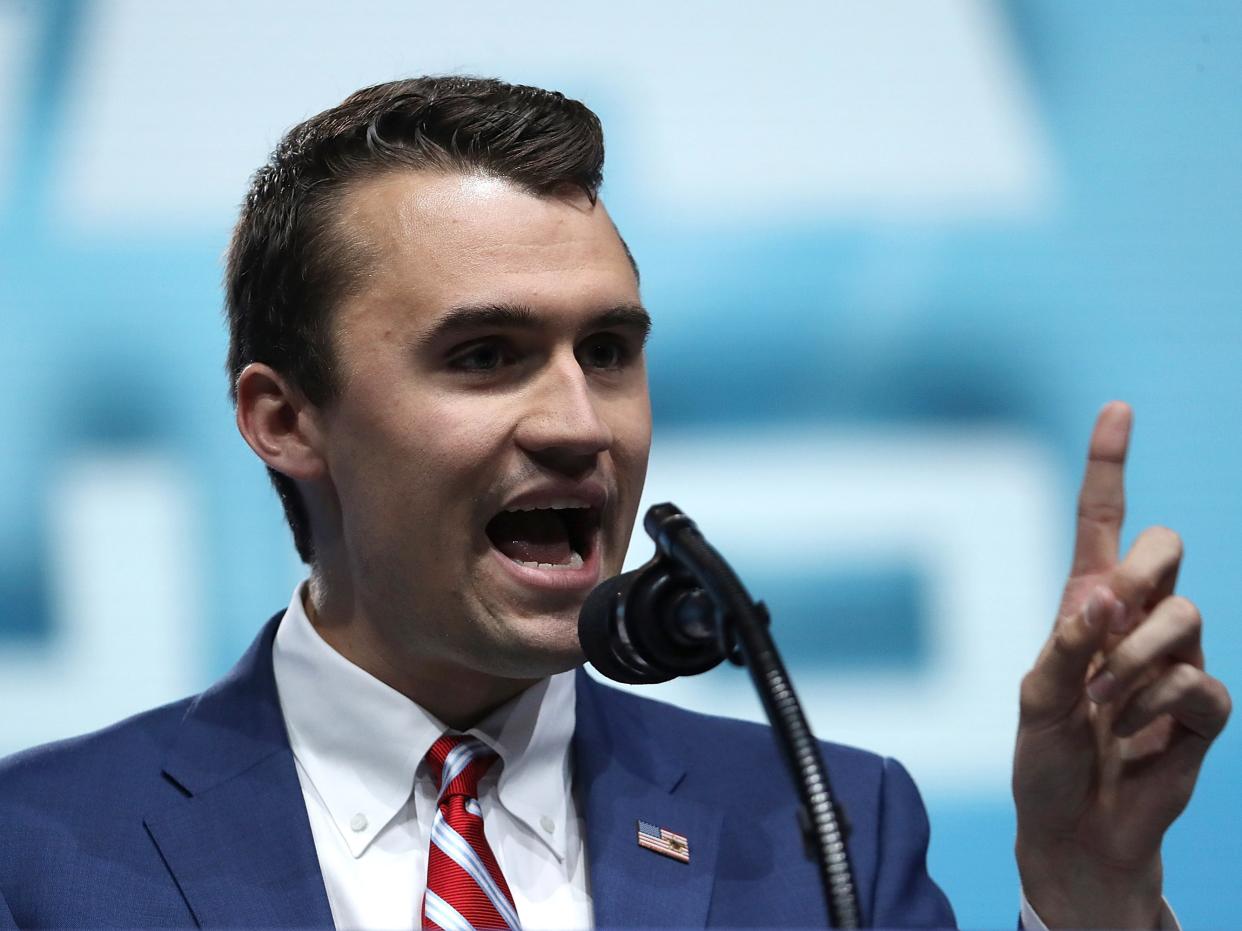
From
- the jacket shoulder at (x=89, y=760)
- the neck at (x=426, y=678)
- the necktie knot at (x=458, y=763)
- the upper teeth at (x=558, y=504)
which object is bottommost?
the jacket shoulder at (x=89, y=760)

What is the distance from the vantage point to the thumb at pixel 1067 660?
5.98 feet

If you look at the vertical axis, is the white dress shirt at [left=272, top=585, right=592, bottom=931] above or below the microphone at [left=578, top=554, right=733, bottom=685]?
below

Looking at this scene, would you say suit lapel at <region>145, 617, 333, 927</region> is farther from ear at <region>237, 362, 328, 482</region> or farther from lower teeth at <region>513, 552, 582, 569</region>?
lower teeth at <region>513, 552, 582, 569</region>

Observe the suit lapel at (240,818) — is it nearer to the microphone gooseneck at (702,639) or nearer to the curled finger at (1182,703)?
the microphone gooseneck at (702,639)

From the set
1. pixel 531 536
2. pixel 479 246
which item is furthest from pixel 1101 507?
pixel 479 246

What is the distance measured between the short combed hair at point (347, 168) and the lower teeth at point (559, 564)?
38cm

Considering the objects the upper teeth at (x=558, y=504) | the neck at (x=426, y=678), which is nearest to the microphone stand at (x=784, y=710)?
the upper teeth at (x=558, y=504)

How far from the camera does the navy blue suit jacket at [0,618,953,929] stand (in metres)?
2.12

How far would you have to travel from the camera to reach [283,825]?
7.16 ft

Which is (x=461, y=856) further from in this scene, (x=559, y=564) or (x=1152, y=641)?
(x=1152, y=641)

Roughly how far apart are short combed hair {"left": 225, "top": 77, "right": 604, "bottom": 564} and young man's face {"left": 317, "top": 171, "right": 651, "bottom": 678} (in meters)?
0.04

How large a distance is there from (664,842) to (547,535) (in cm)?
47

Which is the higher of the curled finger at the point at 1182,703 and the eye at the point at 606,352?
the eye at the point at 606,352

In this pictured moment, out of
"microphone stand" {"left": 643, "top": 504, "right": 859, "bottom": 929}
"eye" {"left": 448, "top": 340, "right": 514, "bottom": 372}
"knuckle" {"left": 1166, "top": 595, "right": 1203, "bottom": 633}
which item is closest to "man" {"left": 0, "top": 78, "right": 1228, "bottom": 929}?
"eye" {"left": 448, "top": 340, "right": 514, "bottom": 372}
